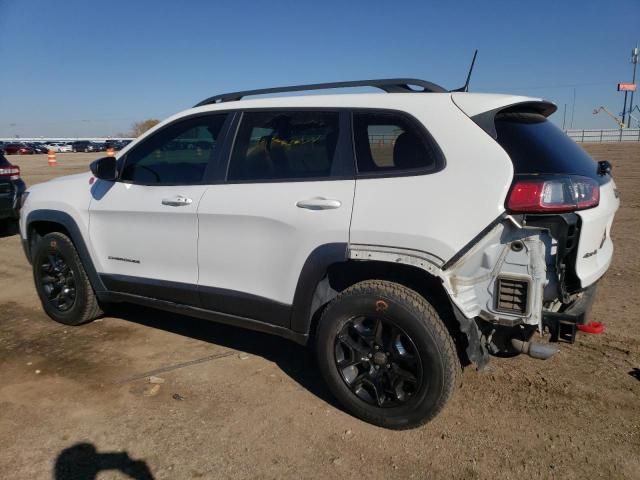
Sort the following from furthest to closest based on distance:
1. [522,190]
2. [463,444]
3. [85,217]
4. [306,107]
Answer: [85,217], [306,107], [463,444], [522,190]

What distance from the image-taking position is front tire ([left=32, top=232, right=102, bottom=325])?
4254 mm

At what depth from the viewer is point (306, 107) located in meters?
3.24

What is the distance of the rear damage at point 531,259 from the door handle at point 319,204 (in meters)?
0.72

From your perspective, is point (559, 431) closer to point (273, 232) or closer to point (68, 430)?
point (273, 232)

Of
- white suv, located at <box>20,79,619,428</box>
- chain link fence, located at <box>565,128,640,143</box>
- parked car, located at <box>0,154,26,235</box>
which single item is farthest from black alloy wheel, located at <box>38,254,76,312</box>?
chain link fence, located at <box>565,128,640,143</box>

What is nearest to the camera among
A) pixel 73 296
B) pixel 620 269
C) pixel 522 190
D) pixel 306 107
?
pixel 522 190

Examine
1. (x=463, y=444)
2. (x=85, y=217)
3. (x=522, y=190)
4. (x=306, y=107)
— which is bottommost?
(x=463, y=444)

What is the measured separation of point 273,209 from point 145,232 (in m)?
1.20

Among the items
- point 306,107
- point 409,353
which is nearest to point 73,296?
point 306,107

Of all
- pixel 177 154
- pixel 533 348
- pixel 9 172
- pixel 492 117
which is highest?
pixel 492 117

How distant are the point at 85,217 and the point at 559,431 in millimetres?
3698

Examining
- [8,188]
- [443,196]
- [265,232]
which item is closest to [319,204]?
[265,232]

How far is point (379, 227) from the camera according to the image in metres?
2.73

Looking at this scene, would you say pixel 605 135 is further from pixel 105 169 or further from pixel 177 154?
pixel 105 169
